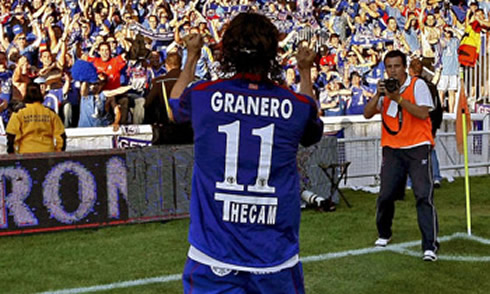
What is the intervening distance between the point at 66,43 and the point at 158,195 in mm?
6713

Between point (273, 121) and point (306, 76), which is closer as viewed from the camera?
point (273, 121)

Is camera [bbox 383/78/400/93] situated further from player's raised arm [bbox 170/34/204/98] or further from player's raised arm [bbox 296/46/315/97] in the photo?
player's raised arm [bbox 170/34/204/98]

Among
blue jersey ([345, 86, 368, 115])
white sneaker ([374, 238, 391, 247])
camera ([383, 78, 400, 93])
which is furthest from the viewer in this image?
blue jersey ([345, 86, 368, 115])

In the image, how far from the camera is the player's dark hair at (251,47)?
2.89 m

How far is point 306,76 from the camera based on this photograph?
3176 mm

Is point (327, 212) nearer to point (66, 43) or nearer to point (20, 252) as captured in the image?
point (20, 252)

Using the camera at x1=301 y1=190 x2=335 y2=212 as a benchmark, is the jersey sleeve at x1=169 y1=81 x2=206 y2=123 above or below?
above

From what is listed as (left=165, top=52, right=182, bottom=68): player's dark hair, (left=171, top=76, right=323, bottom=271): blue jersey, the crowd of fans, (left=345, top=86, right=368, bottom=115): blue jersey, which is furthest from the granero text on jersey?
(left=345, top=86, right=368, bottom=115): blue jersey

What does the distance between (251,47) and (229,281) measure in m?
1.01

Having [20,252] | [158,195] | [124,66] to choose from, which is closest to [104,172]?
[158,195]

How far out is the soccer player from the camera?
290 centimetres

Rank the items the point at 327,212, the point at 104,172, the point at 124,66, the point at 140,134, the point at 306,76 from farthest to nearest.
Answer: the point at 124,66 → the point at 140,134 → the point at 327,212 → the point at 104,172 → the point at 306,76

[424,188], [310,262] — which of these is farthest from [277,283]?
[424,188]

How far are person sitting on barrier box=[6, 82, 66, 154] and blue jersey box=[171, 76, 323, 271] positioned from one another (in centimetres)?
637
